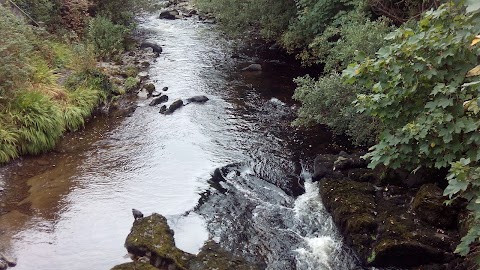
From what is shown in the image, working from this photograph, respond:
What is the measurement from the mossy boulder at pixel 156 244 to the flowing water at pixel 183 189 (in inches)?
11.8

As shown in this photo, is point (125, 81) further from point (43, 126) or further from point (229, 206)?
point (229, 206)

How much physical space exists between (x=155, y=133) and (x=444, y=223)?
8.05 metres

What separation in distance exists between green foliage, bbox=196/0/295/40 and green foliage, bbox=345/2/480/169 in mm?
12352

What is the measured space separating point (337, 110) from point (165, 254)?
236 inches

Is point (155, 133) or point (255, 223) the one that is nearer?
point (255, 223)

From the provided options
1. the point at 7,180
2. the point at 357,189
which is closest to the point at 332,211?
the point at 357,189

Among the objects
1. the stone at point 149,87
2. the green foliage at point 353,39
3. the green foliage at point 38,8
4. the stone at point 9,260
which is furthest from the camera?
the green foliage at point 38,8

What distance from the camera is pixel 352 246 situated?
8.09 meters

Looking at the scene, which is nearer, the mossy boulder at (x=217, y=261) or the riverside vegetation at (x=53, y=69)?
the mossy boulder at (x=217, y=261)

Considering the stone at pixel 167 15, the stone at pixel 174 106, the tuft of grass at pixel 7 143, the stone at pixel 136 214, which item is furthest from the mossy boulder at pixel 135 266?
the stone at pixel 167 15

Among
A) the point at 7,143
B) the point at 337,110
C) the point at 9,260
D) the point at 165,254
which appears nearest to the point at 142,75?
the point at 7,143

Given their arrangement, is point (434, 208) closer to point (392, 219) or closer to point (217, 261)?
point (392, 219)

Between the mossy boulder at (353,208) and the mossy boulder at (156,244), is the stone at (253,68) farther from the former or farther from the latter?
the mossy boulder at (156,244)

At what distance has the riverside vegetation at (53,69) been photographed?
11102 millimetres
